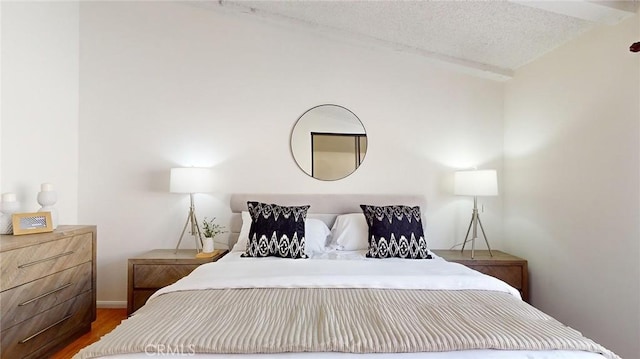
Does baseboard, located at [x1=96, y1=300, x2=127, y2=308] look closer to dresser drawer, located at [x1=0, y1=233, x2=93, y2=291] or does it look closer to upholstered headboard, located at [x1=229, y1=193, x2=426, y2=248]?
dresser drawer, located at [x1=0, y1=233, x2=93, y2=291]

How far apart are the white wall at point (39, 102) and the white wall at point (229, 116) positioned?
0.37 ft

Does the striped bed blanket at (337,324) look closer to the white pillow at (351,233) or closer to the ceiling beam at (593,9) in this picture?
the white pillow at (351,233)

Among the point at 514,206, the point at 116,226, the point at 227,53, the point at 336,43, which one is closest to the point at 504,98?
the point at 514,206

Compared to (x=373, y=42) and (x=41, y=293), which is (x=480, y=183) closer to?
(x=373, y=42)

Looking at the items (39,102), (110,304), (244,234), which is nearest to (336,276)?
(244,234)

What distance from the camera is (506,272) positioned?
115 inches

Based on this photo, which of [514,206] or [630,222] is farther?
[514,206]

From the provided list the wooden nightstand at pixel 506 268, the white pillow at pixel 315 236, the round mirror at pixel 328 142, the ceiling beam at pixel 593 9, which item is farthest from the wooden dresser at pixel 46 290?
the ceiling beam at pixel 593 9

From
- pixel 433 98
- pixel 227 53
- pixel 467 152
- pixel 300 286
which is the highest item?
pixel 227 53

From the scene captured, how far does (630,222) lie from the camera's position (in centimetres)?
209

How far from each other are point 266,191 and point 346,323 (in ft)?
6.91

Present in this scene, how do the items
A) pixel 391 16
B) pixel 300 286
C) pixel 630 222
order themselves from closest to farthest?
pixel 300 286, pixel 630 222, pixel 391 16

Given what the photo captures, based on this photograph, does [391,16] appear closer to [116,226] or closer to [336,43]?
[336,43]

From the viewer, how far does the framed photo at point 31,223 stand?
2268 millimetres
